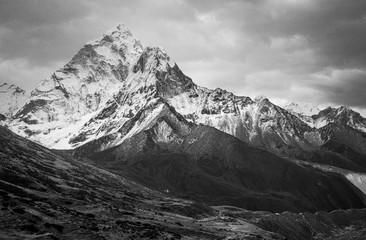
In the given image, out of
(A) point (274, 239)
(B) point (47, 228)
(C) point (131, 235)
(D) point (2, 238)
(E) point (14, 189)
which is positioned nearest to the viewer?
(D) point (2, 238)

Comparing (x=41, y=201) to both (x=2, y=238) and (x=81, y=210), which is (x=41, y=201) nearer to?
(x=81, y=210)

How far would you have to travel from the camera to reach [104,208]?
16550cm

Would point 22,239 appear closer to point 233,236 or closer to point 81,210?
point 81,210

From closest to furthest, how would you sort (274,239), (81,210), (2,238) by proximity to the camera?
(2,238)
(81,210)
(274,239)

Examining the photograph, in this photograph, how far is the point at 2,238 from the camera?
104438mm

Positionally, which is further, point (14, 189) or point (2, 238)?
point (14, 189)

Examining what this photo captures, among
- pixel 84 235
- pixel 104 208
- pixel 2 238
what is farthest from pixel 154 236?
pixel 2 238

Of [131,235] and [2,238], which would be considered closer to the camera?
[2,238]

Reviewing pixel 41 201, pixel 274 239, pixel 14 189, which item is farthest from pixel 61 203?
pixel 274 239

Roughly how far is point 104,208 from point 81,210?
37.1 feet

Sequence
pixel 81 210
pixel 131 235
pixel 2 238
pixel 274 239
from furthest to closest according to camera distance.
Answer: pixel 274 239 < pixel 81 210 < pixel 131 235 < pixel 2 238

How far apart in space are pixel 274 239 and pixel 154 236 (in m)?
74.6

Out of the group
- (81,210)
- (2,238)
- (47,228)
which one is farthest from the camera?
(81,210)

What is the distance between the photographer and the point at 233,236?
6969 inches
